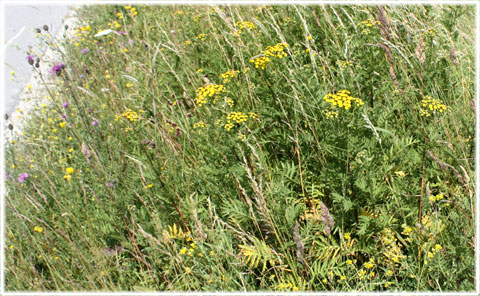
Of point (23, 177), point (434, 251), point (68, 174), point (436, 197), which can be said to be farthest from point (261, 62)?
point (23, 177)

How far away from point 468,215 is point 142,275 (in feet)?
5.50

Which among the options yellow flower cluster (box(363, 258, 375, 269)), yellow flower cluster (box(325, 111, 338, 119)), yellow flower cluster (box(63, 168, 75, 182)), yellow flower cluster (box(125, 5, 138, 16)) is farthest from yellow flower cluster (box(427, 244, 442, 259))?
yellow flower cluster (box(125, 5, 138, 16))

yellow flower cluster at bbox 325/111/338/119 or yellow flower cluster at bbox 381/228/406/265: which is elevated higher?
yellow flower cluster at bbox 325/111/338/119

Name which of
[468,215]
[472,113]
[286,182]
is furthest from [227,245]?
[472,113]

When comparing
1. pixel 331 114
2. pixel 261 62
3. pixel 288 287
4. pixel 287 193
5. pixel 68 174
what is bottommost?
pixel 288 287

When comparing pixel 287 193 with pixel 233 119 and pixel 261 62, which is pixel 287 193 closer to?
pixel 233 119

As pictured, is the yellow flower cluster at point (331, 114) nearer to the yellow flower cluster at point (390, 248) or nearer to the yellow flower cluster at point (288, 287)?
the yellow flower cluster at point (390, 248)

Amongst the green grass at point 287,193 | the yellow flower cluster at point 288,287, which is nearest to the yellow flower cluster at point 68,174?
the green grass at point 287,193

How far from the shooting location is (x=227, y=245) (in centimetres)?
214

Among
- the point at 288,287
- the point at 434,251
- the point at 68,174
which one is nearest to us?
the point at 434,251

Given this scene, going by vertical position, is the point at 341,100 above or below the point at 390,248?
above

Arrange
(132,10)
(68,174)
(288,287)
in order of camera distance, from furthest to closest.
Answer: (132,10)
(68,174)
(288,287)

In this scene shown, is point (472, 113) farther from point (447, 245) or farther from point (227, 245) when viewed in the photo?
point (227, 245)

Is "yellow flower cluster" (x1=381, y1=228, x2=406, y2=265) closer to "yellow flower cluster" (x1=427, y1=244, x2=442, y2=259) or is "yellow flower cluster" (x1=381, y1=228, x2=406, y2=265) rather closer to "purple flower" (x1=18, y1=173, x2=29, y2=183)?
"yellow flower cluster" (x1=427, y1=244, x2=442, y2=259)
